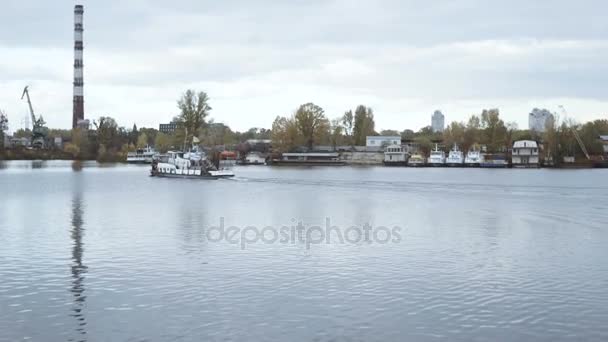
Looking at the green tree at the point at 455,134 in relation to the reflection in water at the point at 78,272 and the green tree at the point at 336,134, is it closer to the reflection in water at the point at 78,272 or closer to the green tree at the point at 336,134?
the green tree at the point at 336,134

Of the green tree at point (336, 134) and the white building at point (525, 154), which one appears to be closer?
the white building at point (525, 154)

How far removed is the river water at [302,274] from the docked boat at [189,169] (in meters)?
38.2

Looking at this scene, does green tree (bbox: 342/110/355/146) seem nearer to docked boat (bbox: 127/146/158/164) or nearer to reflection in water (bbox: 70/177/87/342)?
docked boat (bbox: 127/146/158/164)

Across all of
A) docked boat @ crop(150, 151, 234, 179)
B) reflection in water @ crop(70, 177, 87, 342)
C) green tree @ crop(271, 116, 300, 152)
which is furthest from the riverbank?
reflection in water @ crop(70, 177, 87, 342)

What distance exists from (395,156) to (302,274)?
432 ft

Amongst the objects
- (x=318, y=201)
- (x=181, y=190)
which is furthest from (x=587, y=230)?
(x=181, y=190)

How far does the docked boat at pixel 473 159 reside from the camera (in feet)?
452

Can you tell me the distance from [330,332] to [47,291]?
8.70 metres

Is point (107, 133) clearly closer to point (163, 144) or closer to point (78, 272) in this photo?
point (163, 144)

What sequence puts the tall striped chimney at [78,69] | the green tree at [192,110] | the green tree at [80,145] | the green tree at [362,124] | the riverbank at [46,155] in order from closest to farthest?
the green tree at [192,110] < the tall striped chimney at [78,69] < the green tree at [80,145] < the riverbank at [46,155] < the green tree at [362,124]

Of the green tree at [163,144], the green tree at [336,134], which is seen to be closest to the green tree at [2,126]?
the green tree at [163,144]

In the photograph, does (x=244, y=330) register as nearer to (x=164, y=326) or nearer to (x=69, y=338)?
(x=164, y=326)

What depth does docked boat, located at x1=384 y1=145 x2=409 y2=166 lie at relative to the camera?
15062 centimetres

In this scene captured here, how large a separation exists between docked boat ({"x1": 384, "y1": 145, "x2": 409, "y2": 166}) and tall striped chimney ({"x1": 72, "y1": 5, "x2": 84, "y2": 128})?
70138mm
